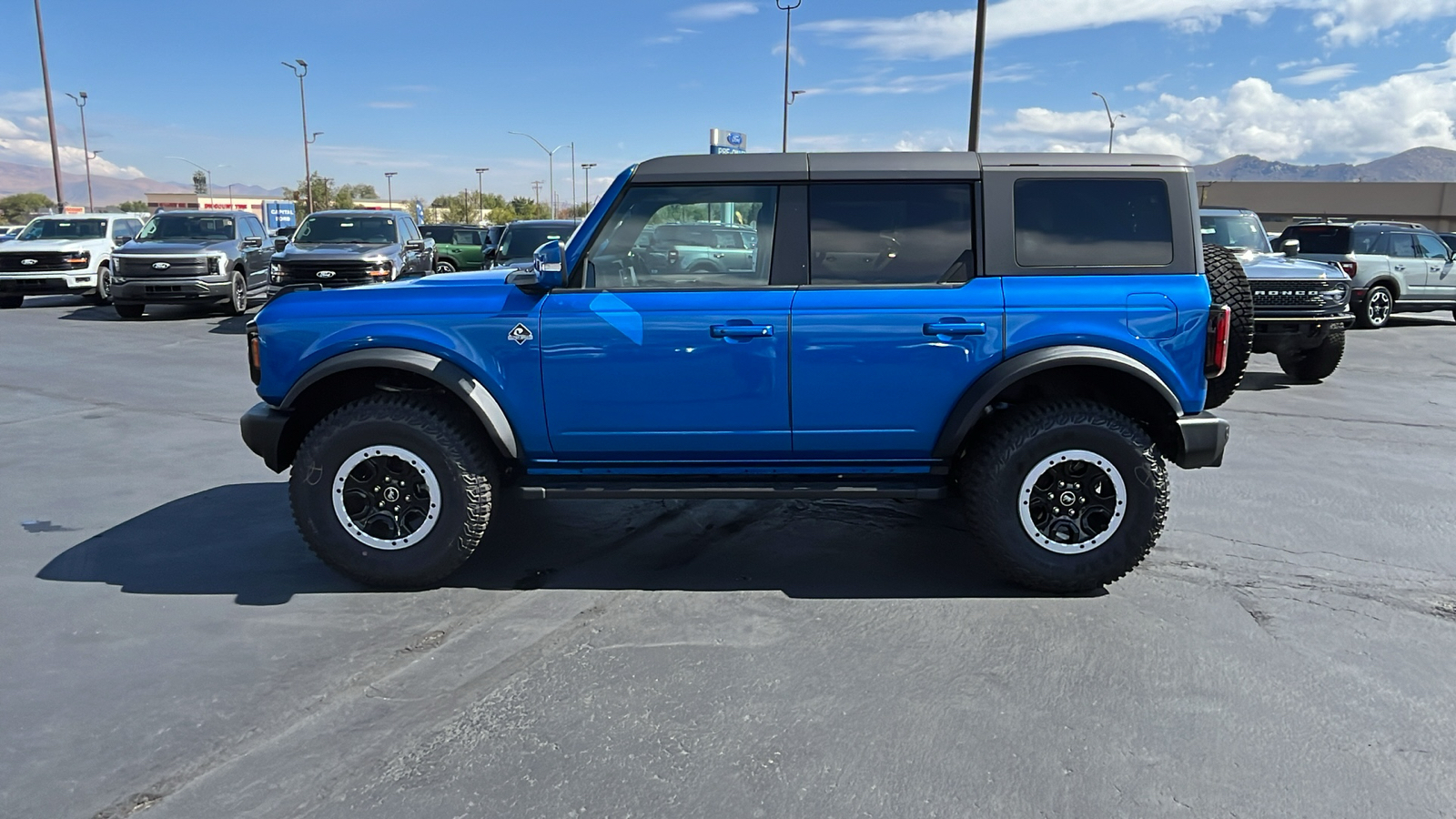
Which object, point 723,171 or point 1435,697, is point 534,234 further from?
point 1435,697

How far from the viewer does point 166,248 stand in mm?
16078

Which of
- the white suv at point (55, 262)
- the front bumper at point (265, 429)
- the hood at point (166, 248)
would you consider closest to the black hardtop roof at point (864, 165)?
A: the front bumper at point (265, 429)

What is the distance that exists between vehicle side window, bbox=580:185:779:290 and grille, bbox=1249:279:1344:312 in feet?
24.5

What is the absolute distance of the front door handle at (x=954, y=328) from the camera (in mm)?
4258

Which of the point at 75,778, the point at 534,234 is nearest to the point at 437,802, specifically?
the point at 75,778

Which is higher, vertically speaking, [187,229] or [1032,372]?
[187,229]

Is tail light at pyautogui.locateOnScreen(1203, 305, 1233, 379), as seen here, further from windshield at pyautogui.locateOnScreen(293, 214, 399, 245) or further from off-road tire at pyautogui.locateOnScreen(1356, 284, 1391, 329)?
off-road tire at pyautogui.locateOnScreen(1356, 284, 1391, 329)

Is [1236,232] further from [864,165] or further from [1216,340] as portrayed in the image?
[864,165]

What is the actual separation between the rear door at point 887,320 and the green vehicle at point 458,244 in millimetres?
23176

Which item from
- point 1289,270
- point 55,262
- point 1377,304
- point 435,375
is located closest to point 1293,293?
point 1289,270

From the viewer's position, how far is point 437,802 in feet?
9.21

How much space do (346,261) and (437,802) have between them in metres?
12.8

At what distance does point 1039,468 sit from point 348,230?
13692 mm

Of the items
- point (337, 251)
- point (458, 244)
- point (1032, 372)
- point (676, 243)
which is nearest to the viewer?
point (1032, 372)
